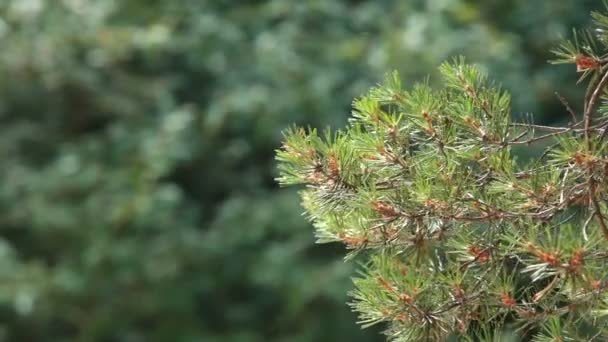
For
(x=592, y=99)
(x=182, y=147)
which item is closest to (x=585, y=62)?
(x=592, y=99)

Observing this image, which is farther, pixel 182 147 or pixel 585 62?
pixel 182 147

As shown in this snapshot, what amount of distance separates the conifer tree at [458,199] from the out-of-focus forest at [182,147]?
7.34 ft

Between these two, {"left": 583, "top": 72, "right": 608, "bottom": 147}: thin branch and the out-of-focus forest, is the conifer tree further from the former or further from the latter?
the out-of-focus forest

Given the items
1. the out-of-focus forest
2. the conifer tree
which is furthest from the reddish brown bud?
the out-of-focus forest

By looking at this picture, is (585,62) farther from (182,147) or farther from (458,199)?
(182,147)

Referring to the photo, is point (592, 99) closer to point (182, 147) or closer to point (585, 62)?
point (585, 62)

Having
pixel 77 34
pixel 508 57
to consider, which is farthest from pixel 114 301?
pixel 508 57

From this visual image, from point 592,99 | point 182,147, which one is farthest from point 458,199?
point 182,147

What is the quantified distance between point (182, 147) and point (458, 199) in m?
2.50

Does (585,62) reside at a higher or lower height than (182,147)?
lower

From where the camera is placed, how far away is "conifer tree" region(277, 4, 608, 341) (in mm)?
1149

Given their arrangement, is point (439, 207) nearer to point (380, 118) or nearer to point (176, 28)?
point (380, 118)

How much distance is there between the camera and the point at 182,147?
3.62 metres

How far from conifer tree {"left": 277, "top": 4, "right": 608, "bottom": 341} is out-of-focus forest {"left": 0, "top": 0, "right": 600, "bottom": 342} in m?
2.24
